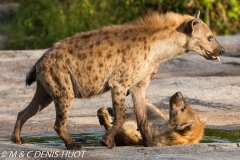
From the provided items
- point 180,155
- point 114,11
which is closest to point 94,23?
point 114,11

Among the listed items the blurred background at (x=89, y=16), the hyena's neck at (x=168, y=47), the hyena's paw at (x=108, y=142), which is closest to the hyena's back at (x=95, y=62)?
the hyena's neck at (x=168, y=47)

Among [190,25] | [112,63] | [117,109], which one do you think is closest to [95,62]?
[112,63]

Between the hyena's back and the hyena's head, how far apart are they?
1.60ft

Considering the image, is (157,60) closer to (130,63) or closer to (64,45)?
(130,63)

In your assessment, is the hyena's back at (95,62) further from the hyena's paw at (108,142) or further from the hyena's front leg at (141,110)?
the hyena's paw at (108,142)

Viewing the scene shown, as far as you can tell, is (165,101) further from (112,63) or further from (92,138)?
(112,63)

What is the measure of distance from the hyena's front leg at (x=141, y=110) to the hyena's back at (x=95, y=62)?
24cm

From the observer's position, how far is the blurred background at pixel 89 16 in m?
15.2

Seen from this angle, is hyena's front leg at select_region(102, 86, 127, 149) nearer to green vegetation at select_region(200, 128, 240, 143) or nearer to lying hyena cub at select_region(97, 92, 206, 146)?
lying hyena cub at select_region(97, 92, 206, 146)

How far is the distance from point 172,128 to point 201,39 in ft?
2.85

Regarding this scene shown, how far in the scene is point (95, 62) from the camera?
6.20 m

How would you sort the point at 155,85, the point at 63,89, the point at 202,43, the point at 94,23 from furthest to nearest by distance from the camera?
the point at 94,23, the point at 155,85, the point at 202,43, the point at 63,89

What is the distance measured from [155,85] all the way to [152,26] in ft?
10.8

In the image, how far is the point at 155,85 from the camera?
9.66m
